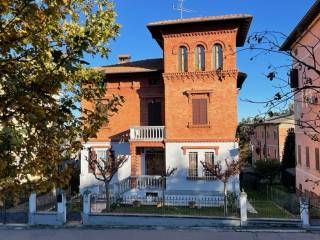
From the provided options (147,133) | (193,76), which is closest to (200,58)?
(193,76)

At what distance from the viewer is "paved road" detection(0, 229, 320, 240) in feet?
50.5

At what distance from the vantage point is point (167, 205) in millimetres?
20984

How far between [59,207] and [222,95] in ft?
38.7

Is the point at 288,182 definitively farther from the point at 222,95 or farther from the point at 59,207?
the point at 59,207

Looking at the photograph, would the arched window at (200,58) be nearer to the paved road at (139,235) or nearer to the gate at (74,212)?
Result: the gate at (74,212)

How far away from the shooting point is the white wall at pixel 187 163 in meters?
23.6

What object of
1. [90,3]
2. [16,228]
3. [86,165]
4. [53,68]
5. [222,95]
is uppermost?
[222,95]

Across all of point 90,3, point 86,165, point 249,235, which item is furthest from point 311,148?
point 90,3

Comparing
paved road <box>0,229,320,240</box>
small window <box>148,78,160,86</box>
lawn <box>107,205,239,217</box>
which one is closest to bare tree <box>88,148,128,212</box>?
lawn <box>107,205,239,217</box>

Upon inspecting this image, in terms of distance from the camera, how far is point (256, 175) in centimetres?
3484

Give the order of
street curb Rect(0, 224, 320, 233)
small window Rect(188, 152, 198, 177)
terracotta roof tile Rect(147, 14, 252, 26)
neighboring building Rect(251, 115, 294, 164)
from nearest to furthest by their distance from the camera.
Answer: street curb Rect(0, 224, 320, 233)
terracotta roof tile Rect(147, 14, 252, 26)
small window Rect(188, 152, 198, 177)
neighboring building Rect(251, 115, 294, 164)

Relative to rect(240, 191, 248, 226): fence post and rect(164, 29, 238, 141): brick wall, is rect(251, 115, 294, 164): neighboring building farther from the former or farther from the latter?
rect(240, 191, 248, 226): fence post

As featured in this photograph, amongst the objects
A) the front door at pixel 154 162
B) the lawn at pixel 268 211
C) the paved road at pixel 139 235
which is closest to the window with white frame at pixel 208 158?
the front door at pixel 154 162

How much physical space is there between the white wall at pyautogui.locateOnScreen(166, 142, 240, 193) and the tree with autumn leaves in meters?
18.5
